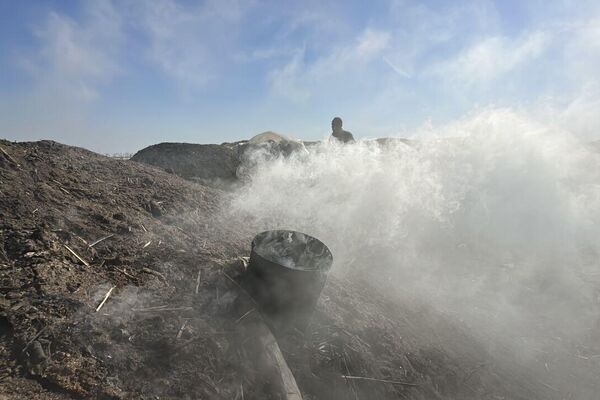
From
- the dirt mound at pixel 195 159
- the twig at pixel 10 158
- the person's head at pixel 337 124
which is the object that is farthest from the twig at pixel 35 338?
the dirt mound at pixel 195 159

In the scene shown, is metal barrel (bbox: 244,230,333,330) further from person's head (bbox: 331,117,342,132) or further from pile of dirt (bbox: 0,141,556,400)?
person's head (bbox: 331,117,342,132)

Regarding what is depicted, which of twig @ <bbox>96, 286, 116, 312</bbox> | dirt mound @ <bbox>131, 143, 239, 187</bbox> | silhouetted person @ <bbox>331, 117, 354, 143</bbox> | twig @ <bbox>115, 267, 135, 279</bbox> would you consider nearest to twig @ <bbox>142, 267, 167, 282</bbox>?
twig @ <bbox>115, 267, 135, 279</bbox>

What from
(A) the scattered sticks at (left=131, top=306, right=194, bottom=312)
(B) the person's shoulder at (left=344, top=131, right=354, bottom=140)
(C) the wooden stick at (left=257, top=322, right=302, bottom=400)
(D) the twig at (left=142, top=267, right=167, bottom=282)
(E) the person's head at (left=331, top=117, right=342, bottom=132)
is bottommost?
(C) the wooden stick at (left=257, top=322, right=302, bottom=400)

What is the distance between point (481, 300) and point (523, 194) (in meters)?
4.03

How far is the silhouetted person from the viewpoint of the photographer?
10.3 metres

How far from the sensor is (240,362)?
3166 mm

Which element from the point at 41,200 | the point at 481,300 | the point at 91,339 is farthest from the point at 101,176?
the point at 481,300

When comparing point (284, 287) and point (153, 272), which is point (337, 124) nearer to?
point (284, 287)

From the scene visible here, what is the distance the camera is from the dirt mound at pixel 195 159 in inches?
478

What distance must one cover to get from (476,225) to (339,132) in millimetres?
4657

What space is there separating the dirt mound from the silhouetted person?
3917 mm

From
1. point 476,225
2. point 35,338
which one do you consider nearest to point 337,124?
point 476,225

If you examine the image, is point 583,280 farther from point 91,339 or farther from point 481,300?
point 91,339

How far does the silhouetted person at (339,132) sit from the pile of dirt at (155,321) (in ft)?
18.6
